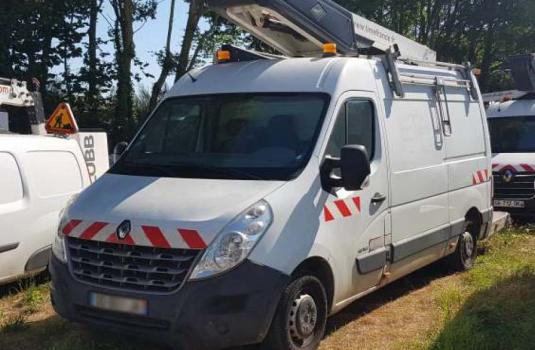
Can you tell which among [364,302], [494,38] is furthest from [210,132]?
[494,38]

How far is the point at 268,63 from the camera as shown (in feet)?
18.4

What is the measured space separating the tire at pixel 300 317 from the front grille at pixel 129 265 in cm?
73

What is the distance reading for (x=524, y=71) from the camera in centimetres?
1148

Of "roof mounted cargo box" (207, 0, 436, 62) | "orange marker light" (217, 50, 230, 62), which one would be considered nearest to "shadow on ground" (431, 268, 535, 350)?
"roof mounted cargo box" (207, 0, 436, 62)

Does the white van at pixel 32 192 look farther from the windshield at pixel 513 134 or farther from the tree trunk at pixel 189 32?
the tree trunk at pixel 189 32

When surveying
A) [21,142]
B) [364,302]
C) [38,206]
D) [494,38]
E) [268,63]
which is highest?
[494,38]

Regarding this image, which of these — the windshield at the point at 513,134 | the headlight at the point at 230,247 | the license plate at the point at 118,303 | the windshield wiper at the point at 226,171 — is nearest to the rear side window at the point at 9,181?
the windshield wiper at the point at 226,171

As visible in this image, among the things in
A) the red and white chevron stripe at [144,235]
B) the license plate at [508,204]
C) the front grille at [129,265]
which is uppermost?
the red and white chevron stripe at [144,235]

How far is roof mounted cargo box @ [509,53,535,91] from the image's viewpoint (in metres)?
11.5

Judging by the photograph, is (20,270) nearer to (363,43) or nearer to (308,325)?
(308,325)

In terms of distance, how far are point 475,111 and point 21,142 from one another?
508 cm

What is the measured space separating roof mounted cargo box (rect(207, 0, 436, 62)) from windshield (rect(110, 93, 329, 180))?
3.18 ft

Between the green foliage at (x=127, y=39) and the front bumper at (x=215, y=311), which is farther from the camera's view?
the green foliage at (x=127, y=39)

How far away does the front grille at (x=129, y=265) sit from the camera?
4145 millimetres
